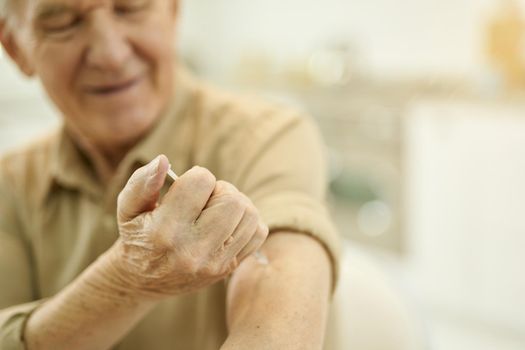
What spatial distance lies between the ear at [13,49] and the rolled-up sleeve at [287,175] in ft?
0.96

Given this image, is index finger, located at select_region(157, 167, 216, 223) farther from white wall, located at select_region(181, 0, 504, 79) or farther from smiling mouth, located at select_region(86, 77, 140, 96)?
white wall, located at select_region(181, 0, 504, 79)

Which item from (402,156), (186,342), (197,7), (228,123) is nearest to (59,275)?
(186,342)

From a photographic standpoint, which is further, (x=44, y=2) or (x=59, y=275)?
(x=59, y=275)

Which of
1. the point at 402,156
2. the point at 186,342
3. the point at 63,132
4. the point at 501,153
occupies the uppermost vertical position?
the point at 63,132

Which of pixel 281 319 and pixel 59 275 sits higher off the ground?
pixel 281 319

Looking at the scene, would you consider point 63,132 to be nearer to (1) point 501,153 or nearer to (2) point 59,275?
(2) point 59,275

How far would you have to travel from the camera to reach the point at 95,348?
575 mm

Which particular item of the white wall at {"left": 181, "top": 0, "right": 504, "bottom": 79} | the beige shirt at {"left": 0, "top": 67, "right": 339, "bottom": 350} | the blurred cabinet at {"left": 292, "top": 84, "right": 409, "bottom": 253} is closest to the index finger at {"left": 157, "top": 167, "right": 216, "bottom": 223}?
the beige shirt at {"left": 0, "top": 67, "right": 339, "bottom": 350}

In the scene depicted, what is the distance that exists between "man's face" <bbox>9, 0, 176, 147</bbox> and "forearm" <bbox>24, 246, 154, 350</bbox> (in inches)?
9.1

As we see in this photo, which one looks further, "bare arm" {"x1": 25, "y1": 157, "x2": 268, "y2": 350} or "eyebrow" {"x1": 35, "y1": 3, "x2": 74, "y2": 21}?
"eyebrow" {"x1": 35, "y1": 3, "x2": 74, "y2": 21}

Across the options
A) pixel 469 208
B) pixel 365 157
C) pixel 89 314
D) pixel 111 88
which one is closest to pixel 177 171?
pixel 111 88

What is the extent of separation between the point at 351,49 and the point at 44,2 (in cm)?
264

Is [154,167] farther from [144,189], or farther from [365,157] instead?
[365,157]

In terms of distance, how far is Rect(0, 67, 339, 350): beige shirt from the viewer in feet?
2.38
